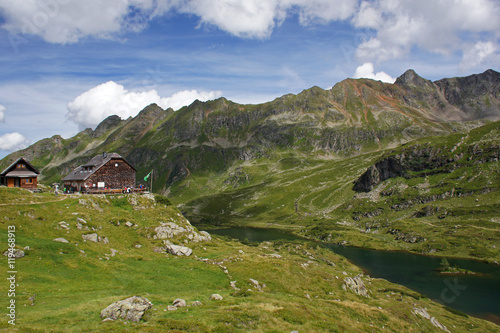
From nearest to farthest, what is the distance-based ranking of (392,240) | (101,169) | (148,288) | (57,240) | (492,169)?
(148,288), (57,240), (101,169), (392,240), (492,169)

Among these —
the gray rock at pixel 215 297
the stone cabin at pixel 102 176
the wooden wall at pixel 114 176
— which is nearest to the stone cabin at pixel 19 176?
the stone cabin at pixel 102 176

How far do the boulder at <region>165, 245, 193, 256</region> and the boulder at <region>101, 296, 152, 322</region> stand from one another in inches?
963

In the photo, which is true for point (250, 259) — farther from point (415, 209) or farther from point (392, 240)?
point (415, 209)

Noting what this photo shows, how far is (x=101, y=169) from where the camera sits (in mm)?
71562

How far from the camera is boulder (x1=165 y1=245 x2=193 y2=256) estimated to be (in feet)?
167

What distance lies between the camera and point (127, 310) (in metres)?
25.0

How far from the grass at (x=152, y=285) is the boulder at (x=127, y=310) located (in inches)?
34.4

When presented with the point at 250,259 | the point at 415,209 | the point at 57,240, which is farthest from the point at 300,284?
the point at 415,209

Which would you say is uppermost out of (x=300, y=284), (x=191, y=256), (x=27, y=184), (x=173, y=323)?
(x=27, y=184)

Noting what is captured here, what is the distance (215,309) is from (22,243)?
26431 millimetres

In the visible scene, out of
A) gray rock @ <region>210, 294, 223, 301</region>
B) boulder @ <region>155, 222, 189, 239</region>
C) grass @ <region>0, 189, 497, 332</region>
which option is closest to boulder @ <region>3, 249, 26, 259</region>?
grass @ <region>0, 189, 497, 332</region>

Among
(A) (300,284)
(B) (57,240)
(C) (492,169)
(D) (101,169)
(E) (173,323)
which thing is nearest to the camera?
(E) (173,323)

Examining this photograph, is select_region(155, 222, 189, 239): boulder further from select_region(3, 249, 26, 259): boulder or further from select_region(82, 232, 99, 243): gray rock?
select_region(3, 249, 26, 259): boulder

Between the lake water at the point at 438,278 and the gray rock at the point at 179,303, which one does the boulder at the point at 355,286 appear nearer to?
the lake water at the point at 438,278
